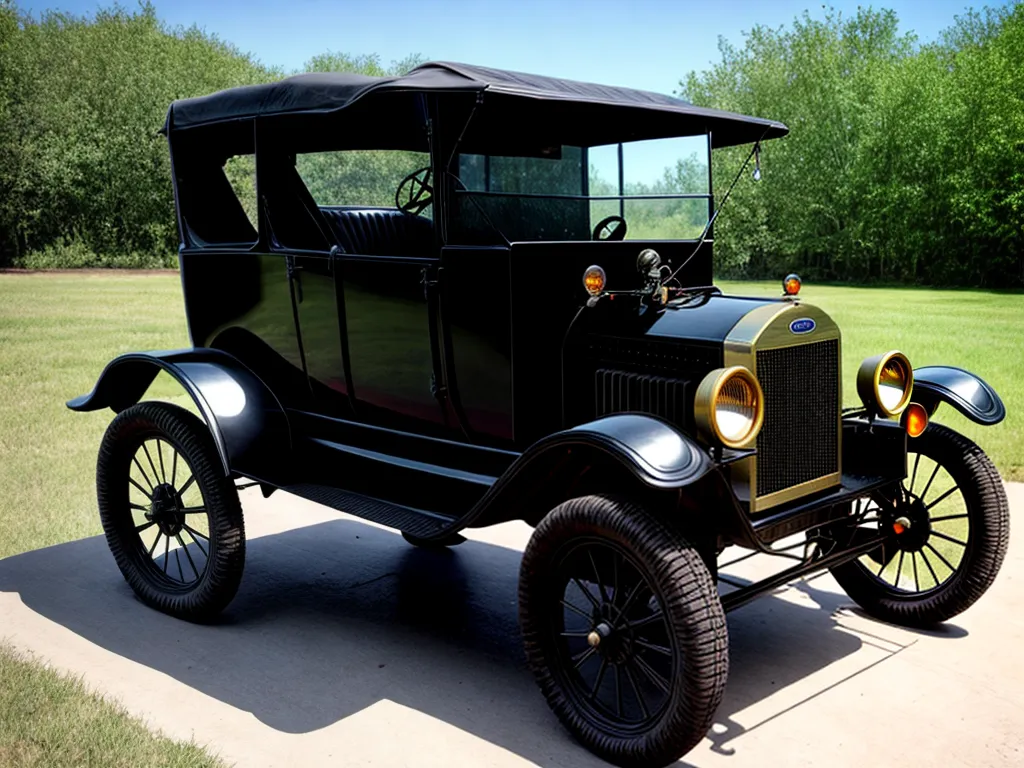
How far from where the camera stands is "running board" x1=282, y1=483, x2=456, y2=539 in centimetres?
383

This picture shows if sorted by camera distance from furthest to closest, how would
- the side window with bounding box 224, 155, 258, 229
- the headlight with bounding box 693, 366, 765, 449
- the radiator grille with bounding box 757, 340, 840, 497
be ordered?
the side window with bounding box 224, 155, 258, 229, the radiator grille with bounding box 757, 340, 840, 497, the headlight with bounding box 693, 366, 765, 449

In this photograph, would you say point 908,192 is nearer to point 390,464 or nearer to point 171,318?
point 171,318

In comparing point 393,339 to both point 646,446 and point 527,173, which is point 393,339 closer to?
point 527,173

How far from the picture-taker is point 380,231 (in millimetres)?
4941

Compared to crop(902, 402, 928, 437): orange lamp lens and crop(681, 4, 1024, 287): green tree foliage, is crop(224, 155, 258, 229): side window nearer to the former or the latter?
crop(902, 402, 928, 437): orange lamp lens

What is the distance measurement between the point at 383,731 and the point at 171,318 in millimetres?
14892

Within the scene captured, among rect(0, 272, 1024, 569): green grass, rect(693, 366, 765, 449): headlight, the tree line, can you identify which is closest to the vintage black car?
rect(693, 366, 765, 449): headlight

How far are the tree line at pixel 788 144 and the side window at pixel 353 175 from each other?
19189 millimetres

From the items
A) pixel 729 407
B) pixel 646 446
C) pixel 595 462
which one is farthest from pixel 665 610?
pixel 729 407

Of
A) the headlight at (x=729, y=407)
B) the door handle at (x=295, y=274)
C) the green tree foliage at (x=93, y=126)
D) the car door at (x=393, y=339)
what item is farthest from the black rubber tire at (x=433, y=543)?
the green tree foliage at (x=93, y=126)

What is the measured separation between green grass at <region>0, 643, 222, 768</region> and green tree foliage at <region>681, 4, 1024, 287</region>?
2259 cm

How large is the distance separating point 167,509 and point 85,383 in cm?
684

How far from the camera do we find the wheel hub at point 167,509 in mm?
4602

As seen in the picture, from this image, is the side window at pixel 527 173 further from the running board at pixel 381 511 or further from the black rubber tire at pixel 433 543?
the black rubber tire at pixel 433 543
